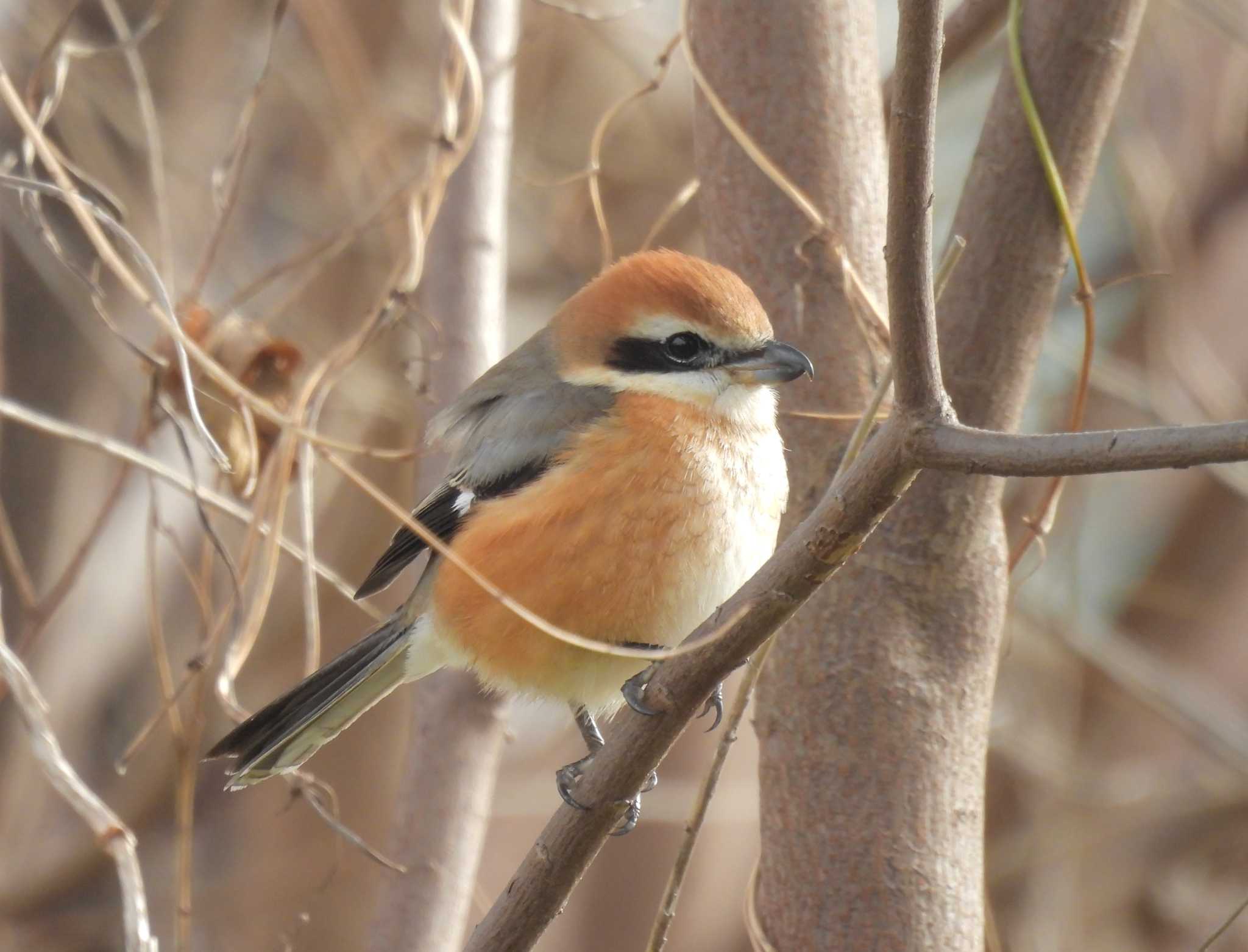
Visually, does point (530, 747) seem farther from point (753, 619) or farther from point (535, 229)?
point (753, 619)

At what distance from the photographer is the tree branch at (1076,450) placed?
1.43m

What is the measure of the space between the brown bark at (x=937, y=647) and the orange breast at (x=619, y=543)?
23cm

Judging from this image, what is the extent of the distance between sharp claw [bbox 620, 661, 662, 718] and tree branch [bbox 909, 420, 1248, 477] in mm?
572

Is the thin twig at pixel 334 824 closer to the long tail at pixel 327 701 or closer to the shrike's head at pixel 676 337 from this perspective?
the long tail at pixel 327 701

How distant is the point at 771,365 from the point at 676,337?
27 centimetres

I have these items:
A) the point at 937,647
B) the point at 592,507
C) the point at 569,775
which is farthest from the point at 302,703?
the point at 937,647

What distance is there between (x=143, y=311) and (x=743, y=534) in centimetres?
309

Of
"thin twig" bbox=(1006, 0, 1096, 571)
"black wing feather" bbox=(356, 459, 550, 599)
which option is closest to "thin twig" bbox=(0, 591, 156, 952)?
"black wing feather" bbox=(356, 459, 550, 599)

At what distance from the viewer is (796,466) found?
9.59ft

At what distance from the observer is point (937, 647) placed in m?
2.64

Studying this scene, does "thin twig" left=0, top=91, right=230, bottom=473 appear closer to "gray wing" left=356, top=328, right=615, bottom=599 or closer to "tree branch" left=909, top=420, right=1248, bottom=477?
"gray wing" left=356, top=328, right=615, bottom=599

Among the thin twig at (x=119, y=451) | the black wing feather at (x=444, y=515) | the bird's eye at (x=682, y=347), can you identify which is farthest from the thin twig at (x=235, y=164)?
the bird's eye at (x=682, y=347)

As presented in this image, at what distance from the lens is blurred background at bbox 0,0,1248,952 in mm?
5145

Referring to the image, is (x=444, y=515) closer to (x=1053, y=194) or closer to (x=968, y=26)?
(x=1053, y=194)
